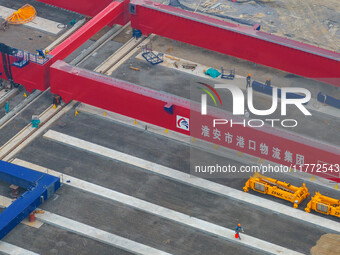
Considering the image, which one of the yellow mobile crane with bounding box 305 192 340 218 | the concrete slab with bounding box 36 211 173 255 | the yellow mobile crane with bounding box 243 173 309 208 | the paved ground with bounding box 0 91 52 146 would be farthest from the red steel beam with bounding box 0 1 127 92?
the yellow mobile crane with bounding box 305 192 340 218

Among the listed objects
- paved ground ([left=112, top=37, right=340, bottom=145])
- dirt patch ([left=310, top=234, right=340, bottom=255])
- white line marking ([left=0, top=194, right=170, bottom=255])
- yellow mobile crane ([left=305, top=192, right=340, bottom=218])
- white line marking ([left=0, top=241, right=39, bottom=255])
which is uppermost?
paved ground ([left=112, top=37, right=340, bottom=145])

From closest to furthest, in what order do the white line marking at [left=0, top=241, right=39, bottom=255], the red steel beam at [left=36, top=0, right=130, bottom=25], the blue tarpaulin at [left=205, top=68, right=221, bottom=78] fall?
the white line marking at [left=0, top=241, right=39, bottom=255] < the blue tarpaulin at [left=205, top=68, right=221, bottom=78] < the red steel beam at [left=36, top=0, right=130, bottom=25]

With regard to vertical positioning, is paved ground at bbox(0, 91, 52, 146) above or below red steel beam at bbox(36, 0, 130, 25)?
below

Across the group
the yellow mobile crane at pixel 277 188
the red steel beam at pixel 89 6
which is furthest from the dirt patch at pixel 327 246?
the red steel beam at pixel 89 6

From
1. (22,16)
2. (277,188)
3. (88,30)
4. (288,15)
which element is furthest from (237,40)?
(22,16)

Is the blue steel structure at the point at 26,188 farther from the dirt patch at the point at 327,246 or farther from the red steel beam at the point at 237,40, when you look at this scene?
the red steel beam at the point at 237,40

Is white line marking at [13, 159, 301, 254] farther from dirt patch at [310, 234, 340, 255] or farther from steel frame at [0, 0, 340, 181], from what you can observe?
steel frame at [0, 0, 340, 181]

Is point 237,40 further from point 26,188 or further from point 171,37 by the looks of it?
point 26,188
